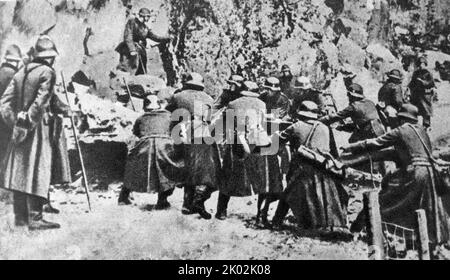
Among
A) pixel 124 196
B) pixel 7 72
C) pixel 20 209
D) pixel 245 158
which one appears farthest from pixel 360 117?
pixel 7 72

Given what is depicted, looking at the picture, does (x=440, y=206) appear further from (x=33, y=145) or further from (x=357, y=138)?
(x=33, y=145)

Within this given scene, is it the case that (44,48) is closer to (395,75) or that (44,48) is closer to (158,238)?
(158,238)

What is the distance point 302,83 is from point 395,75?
3.86 feet

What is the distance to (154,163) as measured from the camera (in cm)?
685

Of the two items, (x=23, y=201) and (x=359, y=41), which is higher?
(x=359, y=41)

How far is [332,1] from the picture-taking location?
756cm

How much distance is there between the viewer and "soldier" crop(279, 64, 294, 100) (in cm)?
721

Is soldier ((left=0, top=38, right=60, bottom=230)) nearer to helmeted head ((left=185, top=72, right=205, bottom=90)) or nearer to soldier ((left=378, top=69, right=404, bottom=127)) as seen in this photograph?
helmeted head ((left=185, top=72, right=205, bottom=90))

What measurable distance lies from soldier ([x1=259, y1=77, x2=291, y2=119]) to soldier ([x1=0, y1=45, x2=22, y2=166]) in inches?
122

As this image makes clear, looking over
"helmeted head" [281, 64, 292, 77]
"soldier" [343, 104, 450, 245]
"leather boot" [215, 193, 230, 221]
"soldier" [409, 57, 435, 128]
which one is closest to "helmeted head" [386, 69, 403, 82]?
"soldier" [409, 57, 435, 128]

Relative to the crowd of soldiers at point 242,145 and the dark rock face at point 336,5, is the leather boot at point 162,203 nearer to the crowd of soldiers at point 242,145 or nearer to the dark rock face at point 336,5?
the crowd of soldiers at point 242,145
